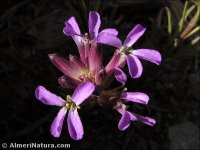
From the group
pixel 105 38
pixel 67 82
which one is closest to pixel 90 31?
pixel 105 38

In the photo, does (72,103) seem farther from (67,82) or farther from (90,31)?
(90,31)

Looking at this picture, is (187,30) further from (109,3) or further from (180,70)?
(109,3)

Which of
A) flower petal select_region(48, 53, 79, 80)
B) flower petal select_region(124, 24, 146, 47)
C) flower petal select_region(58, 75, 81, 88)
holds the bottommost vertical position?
flower petal select_region(58, 75, 81, 88)

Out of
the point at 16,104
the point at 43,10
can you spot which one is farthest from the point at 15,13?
the point at 16,104

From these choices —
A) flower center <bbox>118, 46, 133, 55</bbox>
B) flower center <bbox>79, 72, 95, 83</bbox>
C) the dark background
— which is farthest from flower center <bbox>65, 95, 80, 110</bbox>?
the dark background

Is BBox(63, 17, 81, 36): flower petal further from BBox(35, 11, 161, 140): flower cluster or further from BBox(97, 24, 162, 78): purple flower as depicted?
BBox(97, 24, 162, 78): purple flower

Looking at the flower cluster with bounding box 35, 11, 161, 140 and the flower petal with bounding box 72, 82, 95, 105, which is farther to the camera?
the flower cluster with bounding box 35, 11, 161, 140

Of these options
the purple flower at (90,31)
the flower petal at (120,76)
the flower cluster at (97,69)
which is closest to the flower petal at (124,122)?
the flower cluster at (97,69)
